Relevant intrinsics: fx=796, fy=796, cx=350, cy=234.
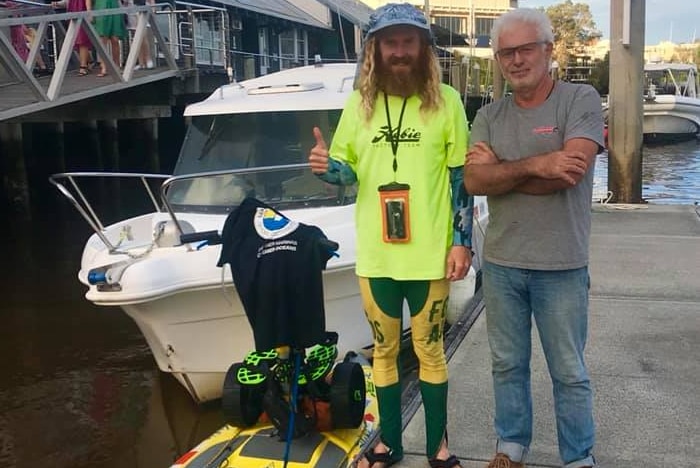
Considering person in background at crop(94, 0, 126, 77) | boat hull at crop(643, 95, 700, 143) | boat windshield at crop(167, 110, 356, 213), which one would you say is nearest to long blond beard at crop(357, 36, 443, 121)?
boat windshield at crop(167, 110, 356, 213)

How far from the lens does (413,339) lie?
338cm

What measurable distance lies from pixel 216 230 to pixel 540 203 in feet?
8.67

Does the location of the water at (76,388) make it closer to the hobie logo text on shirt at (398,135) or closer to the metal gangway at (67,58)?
the metal gangway at (67,58)

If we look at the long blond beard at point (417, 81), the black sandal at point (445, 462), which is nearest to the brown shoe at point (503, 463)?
the black sandal at point (445, 462)

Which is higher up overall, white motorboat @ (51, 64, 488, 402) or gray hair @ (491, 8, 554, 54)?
gray hair @ (491, 8, 554, 54)

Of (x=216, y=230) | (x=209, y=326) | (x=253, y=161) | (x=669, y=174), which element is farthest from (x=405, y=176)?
(x=669, y=174)

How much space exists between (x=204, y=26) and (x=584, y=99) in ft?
72.4

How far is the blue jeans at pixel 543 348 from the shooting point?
120 inches

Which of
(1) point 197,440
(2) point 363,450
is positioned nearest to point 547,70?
(2) point 363,450

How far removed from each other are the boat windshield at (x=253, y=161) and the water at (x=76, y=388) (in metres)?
1.68

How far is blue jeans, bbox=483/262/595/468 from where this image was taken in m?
3.05

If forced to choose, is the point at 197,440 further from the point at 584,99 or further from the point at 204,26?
the point at 204,26

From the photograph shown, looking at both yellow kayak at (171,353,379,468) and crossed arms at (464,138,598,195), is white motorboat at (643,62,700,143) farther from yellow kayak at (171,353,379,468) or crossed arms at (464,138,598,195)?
crossed arms at (464,138,598,195)

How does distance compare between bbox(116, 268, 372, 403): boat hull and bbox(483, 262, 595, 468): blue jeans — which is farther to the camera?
bbox(116, 268, 372, 403): boat hull
